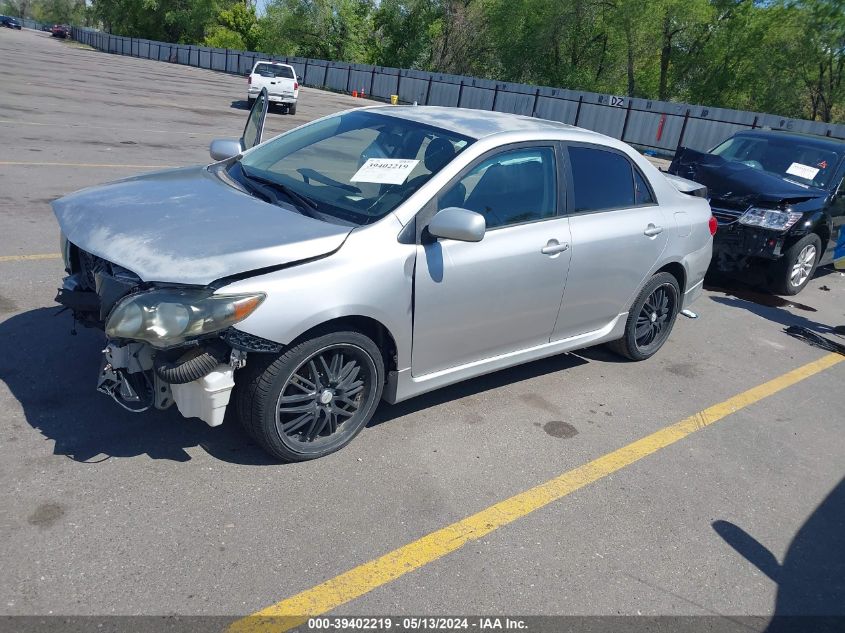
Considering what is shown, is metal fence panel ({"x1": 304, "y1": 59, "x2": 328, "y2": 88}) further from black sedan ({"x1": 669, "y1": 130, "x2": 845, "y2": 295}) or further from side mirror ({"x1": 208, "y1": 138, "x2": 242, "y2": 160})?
side mirror ({"x1": 208, "y1": 138, "x2": 242, "y2": 160})

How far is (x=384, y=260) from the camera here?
3.59 m

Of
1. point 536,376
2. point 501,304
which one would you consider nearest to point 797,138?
point 536,376

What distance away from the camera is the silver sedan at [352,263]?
3221 millimetres

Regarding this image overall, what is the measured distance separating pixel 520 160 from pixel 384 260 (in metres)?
1.28

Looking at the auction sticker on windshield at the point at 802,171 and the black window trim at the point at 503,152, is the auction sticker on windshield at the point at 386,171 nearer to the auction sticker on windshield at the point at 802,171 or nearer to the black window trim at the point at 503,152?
the black window trim at the point at 503,152

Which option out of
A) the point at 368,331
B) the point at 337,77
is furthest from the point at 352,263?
the point at 337,77

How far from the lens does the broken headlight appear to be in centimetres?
306

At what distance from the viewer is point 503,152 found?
13.9 ft

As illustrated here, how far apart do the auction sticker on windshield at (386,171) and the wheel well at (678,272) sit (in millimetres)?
2401

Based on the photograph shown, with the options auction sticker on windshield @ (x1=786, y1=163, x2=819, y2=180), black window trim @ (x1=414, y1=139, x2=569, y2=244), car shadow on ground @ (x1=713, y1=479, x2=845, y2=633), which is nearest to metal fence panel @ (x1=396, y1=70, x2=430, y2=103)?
auction sticker on windshield @ (x1=786, y1=163, x2=819, y2=180)

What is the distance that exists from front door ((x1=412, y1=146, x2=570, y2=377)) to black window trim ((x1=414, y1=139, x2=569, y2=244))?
1 cm

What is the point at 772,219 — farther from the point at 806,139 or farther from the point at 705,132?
the point at 705,132

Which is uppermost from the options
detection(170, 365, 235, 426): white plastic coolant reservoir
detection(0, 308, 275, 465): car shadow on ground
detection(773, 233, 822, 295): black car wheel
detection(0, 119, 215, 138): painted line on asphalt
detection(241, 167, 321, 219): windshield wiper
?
detection(241, 167, 321, 219): windshield wiper

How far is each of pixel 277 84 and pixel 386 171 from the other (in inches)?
858
